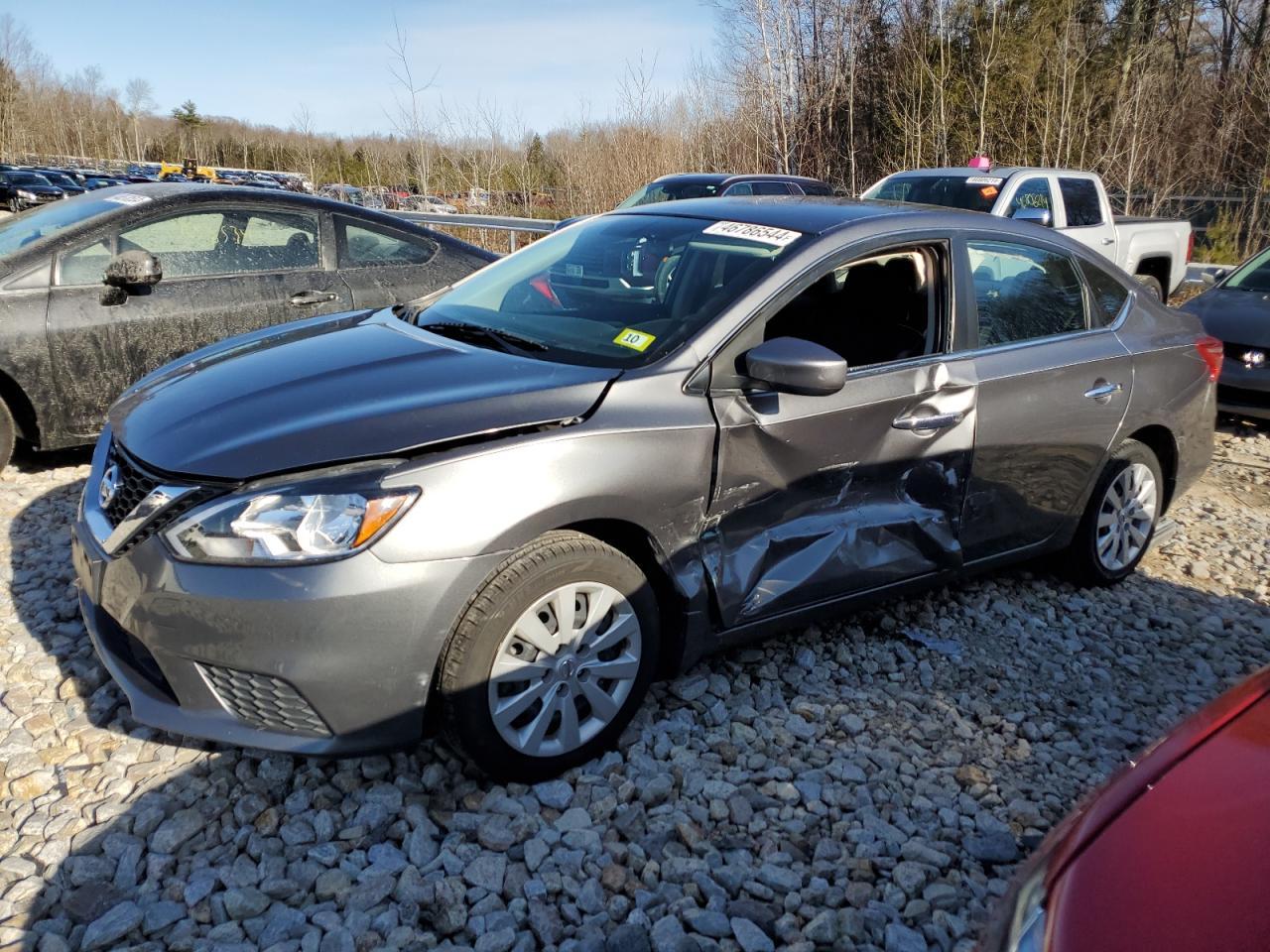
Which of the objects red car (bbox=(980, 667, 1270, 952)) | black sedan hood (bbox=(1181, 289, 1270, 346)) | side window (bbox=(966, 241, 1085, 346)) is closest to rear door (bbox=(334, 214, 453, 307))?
side window (bbox=(966, 241, 1085, 346))

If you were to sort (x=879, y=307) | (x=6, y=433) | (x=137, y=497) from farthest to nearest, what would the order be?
(x=6, y=433), (x=879, y=307), (x=137, y=497)

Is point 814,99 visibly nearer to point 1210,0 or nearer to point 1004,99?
point 1004,99

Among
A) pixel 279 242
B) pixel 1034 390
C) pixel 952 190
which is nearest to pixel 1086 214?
pixel 952 190

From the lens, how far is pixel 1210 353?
15.4 feet

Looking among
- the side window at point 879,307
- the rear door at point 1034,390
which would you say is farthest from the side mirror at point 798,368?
the rear door at point 1034,390

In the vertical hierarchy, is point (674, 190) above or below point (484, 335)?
above

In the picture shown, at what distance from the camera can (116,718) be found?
10.3ft

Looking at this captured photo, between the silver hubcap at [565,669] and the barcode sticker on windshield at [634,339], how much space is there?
0.79 m

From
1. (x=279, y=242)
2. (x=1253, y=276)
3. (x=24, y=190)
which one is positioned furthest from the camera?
(x=24, y=190)

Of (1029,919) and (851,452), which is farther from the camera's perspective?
(851,452)

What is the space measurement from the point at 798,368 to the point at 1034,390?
1.42 m

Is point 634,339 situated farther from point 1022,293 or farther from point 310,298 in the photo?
point 310,298

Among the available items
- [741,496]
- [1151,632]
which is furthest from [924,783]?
[1151,632]

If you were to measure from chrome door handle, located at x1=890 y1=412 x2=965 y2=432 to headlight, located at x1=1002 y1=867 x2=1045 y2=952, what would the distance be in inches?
77.6
